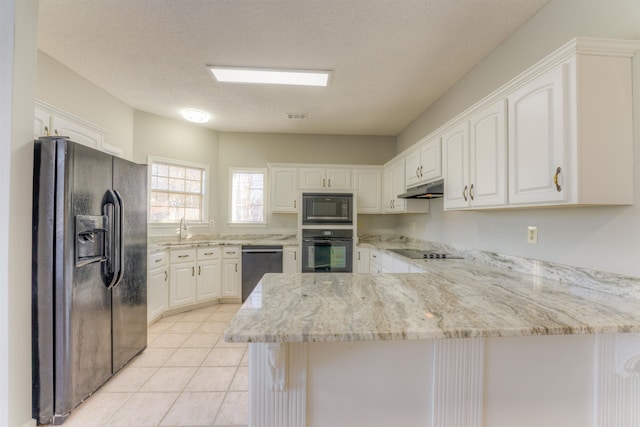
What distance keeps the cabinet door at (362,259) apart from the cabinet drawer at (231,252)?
5.58 feet

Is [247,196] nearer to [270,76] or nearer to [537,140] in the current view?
[270,76]

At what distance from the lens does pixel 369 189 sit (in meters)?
4.01

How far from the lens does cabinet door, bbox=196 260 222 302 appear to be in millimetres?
3513

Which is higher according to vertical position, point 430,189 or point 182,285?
point 430,189

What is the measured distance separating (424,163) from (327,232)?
1.57 metres

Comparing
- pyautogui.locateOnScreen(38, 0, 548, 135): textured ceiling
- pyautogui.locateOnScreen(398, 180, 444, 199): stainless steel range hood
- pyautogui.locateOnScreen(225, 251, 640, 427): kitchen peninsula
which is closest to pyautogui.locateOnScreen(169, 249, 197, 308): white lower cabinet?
pyautogui.locateOnScreen(38, 0, 548, 135): textured ceiling

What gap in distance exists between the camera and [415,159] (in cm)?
286

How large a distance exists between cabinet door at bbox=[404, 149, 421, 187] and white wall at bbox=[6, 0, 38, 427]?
304cm

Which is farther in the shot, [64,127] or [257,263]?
[257,263]

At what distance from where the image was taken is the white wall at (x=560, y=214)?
126 cm

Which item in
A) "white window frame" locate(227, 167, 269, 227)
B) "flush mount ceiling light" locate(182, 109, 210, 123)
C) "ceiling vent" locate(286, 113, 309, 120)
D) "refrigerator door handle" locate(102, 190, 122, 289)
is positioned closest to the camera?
"refrigerator door handle" locate(102, 190, 122, 289)

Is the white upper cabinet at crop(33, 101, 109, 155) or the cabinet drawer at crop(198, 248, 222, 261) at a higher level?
the white upper cabinet at crop(33, 101, 109, 155)

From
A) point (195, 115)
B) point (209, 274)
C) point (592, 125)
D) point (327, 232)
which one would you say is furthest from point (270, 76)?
point (209, 274)

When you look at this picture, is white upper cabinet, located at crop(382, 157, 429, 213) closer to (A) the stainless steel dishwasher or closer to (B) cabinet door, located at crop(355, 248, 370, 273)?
(B) cabinet door, located at crop(355, 248, 370, 273)
